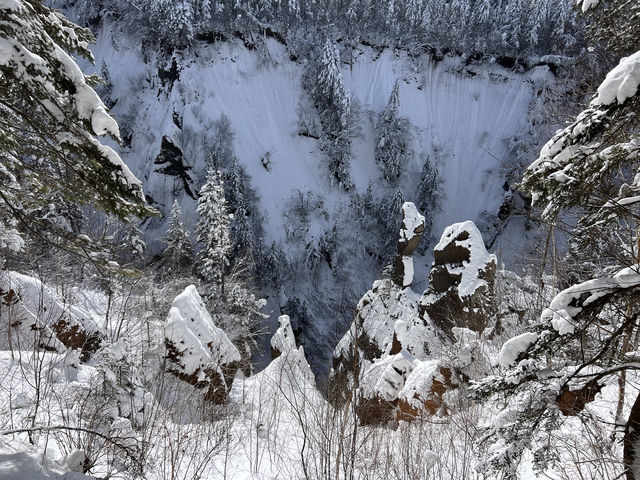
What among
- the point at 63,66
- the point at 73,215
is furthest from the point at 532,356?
the point at 73,215

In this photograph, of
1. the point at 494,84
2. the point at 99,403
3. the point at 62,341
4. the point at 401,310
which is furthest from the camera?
the point at 494,84

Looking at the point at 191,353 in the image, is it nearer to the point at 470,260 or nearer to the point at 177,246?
the point at 470,260

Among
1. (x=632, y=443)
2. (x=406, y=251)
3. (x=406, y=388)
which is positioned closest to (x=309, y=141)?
(x=406, y=251)

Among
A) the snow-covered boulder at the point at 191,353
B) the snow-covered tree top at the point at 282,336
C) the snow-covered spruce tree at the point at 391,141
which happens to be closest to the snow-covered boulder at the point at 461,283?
the snow-covered tree top at the point at 282,336

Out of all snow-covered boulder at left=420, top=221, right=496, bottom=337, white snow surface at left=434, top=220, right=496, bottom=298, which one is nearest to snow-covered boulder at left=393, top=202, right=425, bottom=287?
snow-covered boulder at left=420, top=221, right=496, bottom=337

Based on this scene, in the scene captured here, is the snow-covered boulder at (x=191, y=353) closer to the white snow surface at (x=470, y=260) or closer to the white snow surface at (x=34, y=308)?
the white snow surface at (x=34, y=308)

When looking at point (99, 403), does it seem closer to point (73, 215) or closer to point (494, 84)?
point (73, 215)
